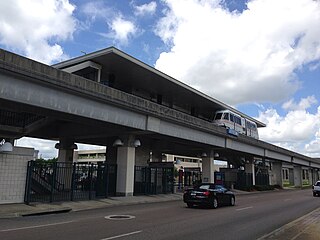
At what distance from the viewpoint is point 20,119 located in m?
25.2

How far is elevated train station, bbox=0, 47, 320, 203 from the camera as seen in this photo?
17203 millimetres

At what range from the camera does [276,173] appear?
71.0m

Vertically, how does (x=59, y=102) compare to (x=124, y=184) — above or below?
above

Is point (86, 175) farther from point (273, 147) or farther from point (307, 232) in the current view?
point (273, 147)

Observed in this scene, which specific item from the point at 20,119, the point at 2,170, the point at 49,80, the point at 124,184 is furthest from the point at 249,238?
the point at 20,119

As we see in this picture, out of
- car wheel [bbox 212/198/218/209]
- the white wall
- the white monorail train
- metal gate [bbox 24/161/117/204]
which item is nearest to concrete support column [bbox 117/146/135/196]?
metal gate [bbox 24/161/117/204]

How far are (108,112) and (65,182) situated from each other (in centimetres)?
503

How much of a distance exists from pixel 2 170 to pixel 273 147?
143 feet

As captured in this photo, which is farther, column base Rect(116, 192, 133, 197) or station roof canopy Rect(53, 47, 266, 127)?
station roof canopy Rect(53, 47, 266, 127)

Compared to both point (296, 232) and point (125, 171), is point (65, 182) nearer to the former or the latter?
point (125, 171)

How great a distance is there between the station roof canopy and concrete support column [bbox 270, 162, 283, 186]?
106 ft

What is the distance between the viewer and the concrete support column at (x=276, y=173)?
69.1 m

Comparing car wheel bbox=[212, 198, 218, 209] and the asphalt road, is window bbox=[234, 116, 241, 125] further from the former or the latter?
the asphalt road

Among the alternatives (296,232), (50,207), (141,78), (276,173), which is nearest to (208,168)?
(141,78)
